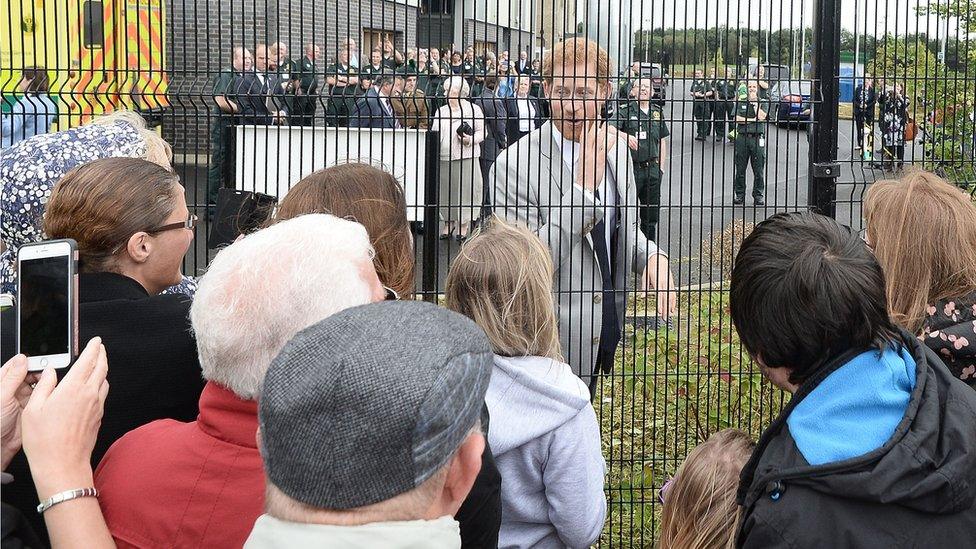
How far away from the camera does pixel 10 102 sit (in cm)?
534

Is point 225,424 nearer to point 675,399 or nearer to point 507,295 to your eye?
point 507,295

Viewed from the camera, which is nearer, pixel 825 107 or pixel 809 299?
pixel 809 299

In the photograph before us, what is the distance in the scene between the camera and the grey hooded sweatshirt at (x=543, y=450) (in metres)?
2.82

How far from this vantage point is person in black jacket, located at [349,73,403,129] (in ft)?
17.3

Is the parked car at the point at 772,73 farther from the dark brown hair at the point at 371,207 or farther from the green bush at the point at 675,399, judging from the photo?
the dark brown hair at the point at 371,207

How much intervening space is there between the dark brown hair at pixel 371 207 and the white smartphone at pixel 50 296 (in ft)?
3.18

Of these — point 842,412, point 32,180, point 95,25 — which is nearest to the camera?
point 842,412

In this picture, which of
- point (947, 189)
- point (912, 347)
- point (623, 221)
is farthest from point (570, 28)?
point (912, 347)

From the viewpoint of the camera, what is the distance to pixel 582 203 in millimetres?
5203

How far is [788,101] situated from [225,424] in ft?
12.6

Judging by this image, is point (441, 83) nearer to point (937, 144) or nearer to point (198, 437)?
point (937, 144)

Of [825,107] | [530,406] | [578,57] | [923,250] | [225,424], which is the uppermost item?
[578,57]

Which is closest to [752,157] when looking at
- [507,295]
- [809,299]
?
[507,295]

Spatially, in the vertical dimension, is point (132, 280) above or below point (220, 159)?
below
